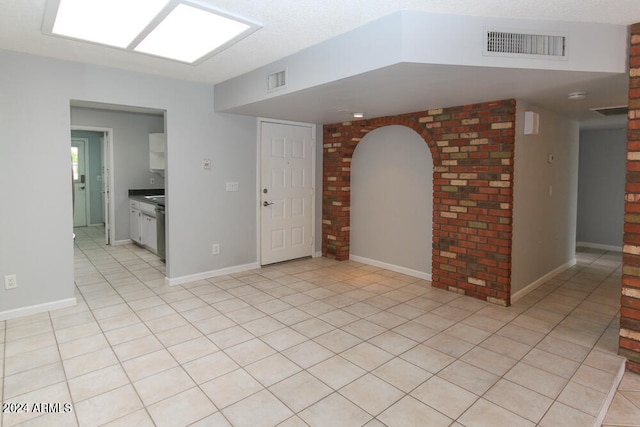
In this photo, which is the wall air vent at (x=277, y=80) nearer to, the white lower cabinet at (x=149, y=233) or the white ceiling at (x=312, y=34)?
the white ceiling at (x=312, y=34)

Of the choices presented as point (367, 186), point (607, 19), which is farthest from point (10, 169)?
point (607, 19)

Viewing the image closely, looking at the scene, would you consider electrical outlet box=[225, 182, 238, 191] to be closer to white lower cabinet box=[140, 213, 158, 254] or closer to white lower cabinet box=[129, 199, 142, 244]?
white lower cabinet box=[140, 213, 158, 254]

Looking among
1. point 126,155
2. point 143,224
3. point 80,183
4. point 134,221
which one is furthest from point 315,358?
point 80,183

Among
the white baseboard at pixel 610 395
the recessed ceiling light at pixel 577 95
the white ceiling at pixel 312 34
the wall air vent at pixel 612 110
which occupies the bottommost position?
the white baseboard at pixel 610 395

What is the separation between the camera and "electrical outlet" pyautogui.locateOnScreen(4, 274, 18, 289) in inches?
130

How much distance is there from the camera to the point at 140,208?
20.3ft

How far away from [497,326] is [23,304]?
4338mm

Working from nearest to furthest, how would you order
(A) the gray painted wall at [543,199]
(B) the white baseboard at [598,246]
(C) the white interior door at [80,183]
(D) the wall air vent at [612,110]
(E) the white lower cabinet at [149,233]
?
1. (A) the gray painted wall at [543,199]
2. (D) the wall air vent at [612,110]
3. (E) the white lower cabinet at [149,233]
4. (B) the white baseboard at [598,246]
5. (C) the white interior door at [80,183]

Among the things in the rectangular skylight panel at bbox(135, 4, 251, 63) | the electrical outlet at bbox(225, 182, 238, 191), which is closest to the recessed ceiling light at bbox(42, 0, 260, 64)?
the rectangular skylight panel at bbox(135, 4, 251, 63)

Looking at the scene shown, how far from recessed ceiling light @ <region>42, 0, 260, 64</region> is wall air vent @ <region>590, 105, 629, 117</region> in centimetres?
401

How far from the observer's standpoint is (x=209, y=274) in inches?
184

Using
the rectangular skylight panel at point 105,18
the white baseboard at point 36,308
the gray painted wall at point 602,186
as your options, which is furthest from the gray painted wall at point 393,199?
the gray painted wall at point 602,186

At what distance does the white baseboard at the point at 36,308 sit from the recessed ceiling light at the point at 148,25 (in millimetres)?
2435

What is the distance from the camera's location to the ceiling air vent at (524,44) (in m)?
2.48
